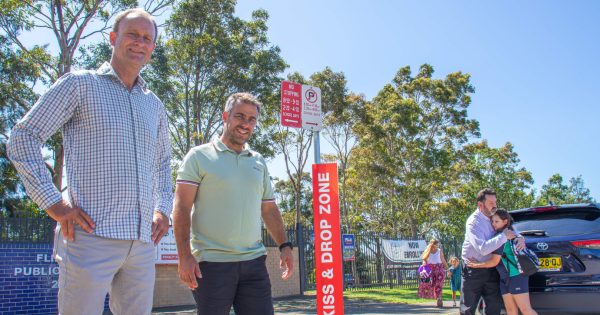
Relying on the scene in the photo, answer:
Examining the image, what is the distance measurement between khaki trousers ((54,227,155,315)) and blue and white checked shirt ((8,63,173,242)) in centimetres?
6

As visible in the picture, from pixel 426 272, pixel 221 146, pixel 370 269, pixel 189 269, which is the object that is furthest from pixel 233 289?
pixel 370 269

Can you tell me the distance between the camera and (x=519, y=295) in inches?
235

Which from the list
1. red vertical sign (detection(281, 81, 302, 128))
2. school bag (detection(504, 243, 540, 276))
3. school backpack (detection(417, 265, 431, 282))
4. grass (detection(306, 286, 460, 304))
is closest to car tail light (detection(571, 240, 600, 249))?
school bag (detection(504, 243, 540, 276))

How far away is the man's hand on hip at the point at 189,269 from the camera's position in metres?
3.24

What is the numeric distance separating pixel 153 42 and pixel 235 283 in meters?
1.47

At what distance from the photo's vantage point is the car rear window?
6.14 metres

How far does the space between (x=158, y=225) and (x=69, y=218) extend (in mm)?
500

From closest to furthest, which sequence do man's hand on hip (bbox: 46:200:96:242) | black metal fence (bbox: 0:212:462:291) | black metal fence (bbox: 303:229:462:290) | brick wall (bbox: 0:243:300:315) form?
man's hand on hip (bbox: 46:200:96:242) < brick wall (bbox: 0:243:300:315) < black metal fence (bbox: 0:212:462:291) < black metal fence (bbox: 303:229:462:290)

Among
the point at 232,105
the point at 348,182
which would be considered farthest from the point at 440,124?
the point at 232,105

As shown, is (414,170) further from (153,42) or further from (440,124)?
(153,42)

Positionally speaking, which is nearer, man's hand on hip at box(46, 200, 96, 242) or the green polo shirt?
man's hand on hip at box(46, 200, 96, 242)

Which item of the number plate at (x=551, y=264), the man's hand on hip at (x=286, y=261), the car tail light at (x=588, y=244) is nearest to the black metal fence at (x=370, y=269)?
the number plate at (x=551, y=264)

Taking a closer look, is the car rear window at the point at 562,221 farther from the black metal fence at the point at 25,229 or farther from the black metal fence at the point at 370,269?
the black metal fence at the point at 370,269

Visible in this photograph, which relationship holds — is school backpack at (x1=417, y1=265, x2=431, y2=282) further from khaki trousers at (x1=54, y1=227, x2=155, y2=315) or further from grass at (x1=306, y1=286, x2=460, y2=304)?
khaki trousers at (x1=54, y1=227, x2=155, y2=315)
